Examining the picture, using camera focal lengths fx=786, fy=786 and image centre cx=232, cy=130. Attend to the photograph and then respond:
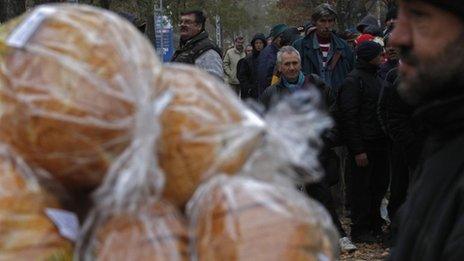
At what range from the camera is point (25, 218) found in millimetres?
1580

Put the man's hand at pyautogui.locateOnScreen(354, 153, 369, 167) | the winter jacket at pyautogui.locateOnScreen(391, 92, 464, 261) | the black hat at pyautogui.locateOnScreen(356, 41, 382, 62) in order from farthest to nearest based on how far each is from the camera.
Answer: the man's hand at pyautogui.locateOnScreen(354, 153, 369, 167)
the black hat at pyautogui.locateOnScreen(356, 41, 382, 62)
the winter jacket at pyautogui.locateOnScreen(391, 92, 464, 261)

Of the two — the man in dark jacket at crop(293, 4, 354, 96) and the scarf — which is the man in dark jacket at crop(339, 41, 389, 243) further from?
the man in dark jacket at crop(293, 4, 354, 96)

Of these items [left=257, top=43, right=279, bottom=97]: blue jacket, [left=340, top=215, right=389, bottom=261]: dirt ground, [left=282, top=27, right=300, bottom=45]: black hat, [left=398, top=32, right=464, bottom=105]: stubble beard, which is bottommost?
[left=340, top=215, right=389, bottom=261]: dirt ground

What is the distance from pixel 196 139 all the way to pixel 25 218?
38 cm

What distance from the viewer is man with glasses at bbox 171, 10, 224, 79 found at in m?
6.61

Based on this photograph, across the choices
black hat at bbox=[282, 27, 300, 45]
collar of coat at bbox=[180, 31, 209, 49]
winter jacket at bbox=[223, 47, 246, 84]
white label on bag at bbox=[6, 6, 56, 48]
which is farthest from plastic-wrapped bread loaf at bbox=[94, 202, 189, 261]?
winter jacket at bbox=[223, 47, 246, 84]

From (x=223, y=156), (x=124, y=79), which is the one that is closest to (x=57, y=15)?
(x=124, y=79)

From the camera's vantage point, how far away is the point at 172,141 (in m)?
1.65

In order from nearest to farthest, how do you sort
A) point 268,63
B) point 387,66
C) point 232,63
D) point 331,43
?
1. point 387,66
2. point 331,43
3. point 268,63
4. point 232,63

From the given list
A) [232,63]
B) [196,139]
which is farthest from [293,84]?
[232,63]

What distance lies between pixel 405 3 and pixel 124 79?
2.89 ft

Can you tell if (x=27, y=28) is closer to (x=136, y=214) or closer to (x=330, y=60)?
(x=136, y=214)

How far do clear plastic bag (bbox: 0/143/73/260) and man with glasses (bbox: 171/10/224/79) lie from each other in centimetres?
484

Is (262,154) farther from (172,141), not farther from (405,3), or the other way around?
(405,3)
